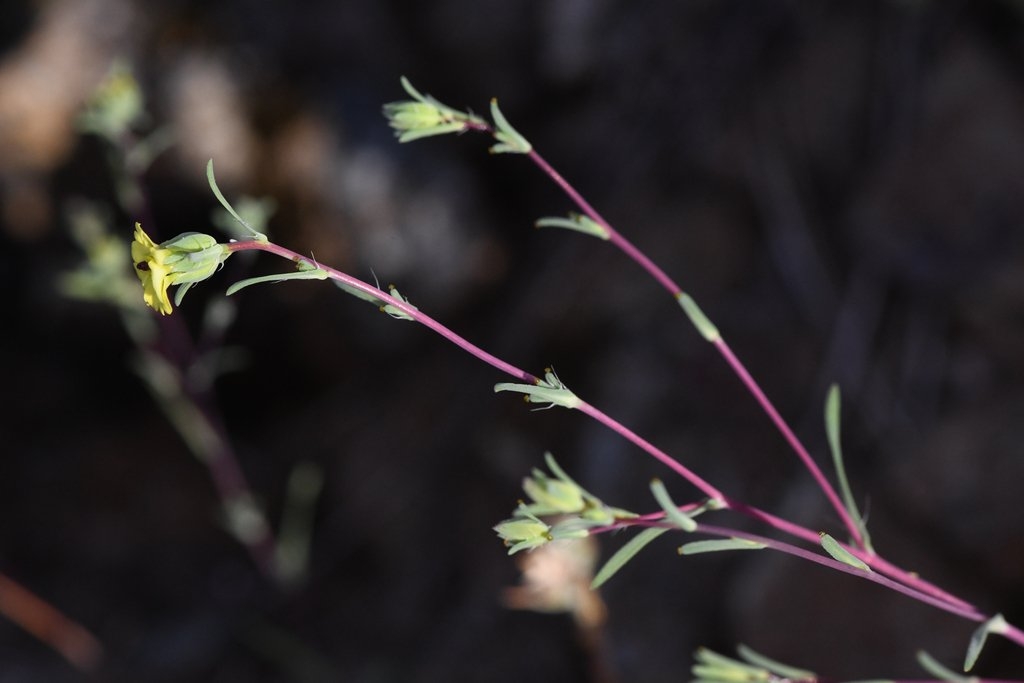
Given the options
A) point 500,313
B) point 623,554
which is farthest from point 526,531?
point 500,313

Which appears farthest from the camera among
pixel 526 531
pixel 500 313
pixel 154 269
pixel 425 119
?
pixel 500 313

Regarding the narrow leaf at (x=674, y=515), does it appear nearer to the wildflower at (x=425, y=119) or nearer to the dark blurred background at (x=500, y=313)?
Answer: the wildflower at (x=425, y=119)

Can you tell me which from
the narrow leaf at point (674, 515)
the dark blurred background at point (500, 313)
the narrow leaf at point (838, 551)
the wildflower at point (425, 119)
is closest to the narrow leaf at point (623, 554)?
the narrow leaf at point (674, 515)

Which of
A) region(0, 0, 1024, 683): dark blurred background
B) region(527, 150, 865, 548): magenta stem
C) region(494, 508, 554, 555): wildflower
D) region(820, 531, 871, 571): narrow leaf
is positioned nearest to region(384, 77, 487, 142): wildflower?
region(527, 150, 865, 548): magenta stem

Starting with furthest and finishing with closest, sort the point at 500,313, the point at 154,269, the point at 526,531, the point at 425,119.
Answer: the point at 500,313
the point at 425,119
the point at 526,531
the point at 154,269

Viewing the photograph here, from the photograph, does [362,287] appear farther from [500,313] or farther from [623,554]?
[500,313]

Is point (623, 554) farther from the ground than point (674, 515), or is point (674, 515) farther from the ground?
point (674, 515)
